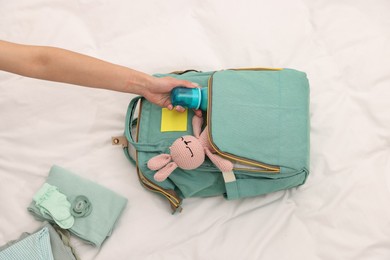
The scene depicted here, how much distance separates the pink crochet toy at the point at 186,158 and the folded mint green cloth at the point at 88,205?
180 millimetres

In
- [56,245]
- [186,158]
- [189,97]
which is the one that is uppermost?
[189,97]

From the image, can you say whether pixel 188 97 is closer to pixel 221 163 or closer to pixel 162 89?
pixel 162 89

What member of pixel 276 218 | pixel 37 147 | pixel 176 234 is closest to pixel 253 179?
pixel 276 218

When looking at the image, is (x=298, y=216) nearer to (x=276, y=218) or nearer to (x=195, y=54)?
(x=276, y=218)

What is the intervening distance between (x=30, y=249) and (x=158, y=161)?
405 millimetres

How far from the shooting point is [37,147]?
3.77 ft

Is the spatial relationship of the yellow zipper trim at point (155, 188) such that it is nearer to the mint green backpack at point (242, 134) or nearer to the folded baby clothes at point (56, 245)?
the mint green backpack at point (242, 134)

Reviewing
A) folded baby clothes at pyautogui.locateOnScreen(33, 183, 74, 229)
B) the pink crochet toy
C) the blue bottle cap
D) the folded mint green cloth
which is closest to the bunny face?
the pink crochet toy

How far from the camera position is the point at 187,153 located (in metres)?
0.95

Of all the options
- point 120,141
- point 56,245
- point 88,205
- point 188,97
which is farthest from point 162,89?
point 56,245

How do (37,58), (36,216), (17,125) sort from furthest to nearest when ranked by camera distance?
(17,125) → (36,216) → (37,58)

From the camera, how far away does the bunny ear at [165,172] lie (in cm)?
96

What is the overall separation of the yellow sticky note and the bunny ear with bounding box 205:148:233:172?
0.13 m

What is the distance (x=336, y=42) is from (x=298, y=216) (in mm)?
556
